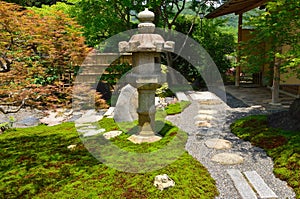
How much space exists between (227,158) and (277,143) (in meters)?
1.49

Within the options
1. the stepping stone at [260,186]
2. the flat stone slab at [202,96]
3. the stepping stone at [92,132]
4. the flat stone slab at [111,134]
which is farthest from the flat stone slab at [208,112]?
the stepping stone at [260,186]

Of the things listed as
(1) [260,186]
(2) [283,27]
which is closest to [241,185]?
(1) [260,186]

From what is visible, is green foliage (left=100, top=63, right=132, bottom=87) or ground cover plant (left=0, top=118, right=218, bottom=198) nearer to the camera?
ground cover plant (left=0, top=118, right=218, bottom=198)

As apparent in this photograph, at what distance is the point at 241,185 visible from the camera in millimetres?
4477

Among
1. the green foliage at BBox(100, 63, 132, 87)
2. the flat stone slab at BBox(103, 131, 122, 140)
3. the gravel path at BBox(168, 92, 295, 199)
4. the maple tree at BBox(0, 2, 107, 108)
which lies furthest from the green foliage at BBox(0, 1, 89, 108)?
the green foliage at BBox(100, 63, 132, 87)

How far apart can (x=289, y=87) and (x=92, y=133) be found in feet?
33.3

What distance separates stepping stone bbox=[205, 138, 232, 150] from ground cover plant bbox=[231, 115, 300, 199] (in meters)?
0.62

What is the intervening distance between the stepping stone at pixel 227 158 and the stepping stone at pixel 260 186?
0.57 meters

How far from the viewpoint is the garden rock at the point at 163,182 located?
4.25 metres

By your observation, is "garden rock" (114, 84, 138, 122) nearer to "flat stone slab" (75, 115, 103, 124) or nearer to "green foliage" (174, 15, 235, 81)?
"flat stone slab" (75, 115, 103, 124)

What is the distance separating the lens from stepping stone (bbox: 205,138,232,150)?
632cm

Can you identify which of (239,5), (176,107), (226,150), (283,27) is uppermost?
(239,5)

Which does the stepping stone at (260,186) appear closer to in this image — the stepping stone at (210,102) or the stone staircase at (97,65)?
→ the stepping stone at (210,102)

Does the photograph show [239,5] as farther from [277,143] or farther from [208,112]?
[277,143]
